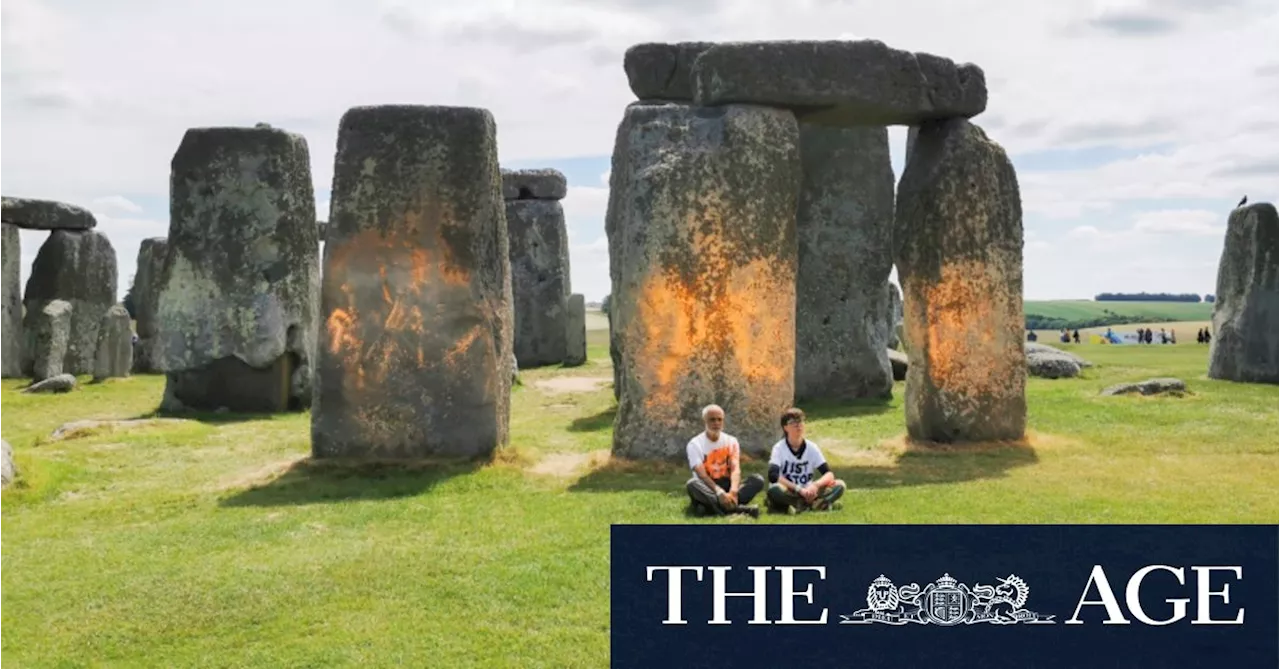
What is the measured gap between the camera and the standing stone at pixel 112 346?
80.3 feet

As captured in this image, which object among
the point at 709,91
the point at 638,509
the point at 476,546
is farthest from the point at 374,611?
the point at 709,91

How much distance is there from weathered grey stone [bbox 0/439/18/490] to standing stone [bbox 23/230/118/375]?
621 inches

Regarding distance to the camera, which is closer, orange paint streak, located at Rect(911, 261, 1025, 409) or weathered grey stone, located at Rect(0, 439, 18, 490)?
weathered grey stone, located at Rect(0, 439, 18, 490)

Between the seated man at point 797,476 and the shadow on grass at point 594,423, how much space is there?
21.2 feet

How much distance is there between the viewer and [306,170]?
60.9 feet

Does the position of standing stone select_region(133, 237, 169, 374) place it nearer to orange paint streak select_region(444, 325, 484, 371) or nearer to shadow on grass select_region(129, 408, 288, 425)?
shadow on grass select_region(129, 408, 288, 425)

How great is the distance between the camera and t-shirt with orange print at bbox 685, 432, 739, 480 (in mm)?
9602

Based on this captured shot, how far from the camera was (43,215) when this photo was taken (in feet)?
89.2

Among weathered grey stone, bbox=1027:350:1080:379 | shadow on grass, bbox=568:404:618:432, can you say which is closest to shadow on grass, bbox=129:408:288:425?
shadow on grass, bbox=568:404:618:432

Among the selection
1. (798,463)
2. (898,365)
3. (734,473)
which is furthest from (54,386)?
(798,463)

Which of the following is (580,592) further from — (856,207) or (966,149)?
(856,207)

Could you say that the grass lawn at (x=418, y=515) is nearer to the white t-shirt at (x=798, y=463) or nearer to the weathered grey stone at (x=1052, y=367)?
the white t-shirt at (x=798, y=463)

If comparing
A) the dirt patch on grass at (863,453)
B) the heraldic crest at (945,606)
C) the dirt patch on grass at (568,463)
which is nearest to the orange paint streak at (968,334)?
the dirt patch on grass at (863,453)

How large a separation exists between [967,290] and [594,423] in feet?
17.4
